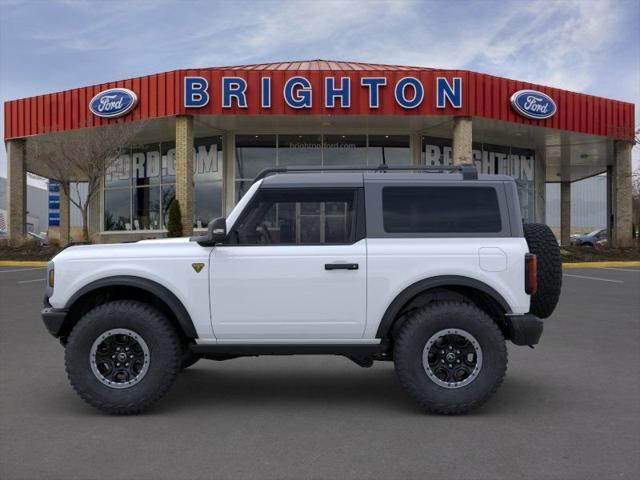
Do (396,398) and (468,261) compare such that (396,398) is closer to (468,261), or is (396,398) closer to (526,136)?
(468,261)

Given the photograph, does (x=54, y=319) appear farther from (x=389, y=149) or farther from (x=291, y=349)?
(x=389, y=149)

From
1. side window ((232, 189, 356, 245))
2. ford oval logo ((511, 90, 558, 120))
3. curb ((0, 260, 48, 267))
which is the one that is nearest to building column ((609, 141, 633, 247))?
ford oval logo ((511, 90, 558, 120))

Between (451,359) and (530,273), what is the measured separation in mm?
898

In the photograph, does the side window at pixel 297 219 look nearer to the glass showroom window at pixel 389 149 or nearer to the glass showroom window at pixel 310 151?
the glass showroom window at pixel 310 151

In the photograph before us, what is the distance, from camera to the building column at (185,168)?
22828mm

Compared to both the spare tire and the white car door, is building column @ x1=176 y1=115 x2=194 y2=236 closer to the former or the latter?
the white car door

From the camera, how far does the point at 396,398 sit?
521 centimetres

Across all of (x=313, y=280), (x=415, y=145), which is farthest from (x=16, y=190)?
(x=313, y=280)

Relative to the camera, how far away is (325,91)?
22172 millimetres

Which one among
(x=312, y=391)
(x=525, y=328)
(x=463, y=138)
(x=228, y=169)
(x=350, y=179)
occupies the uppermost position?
(x=463, y=138)

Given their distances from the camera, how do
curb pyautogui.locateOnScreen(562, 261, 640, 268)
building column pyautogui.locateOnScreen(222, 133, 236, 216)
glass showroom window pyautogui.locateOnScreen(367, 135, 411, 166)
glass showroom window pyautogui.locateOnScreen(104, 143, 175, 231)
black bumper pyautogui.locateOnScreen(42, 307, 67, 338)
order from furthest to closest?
glass showroom window pyautogui.locateOnScreen(104, 143, 175, 231)
building column pyautogui.locateOnScreen(222, 133, 236, 216)
glass showroom window pyautogui.locateOnScreen(367, 135, 411, 166)
curb pyautogui.locateOnScreen(562, 261, 640, 268)
black bumper pyautogui.locateOnScreen(42, 307, 67, 338)

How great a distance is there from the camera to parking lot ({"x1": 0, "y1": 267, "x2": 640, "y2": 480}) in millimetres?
3650

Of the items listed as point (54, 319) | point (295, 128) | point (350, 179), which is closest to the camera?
point (54, 319)

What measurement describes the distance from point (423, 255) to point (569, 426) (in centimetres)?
160
